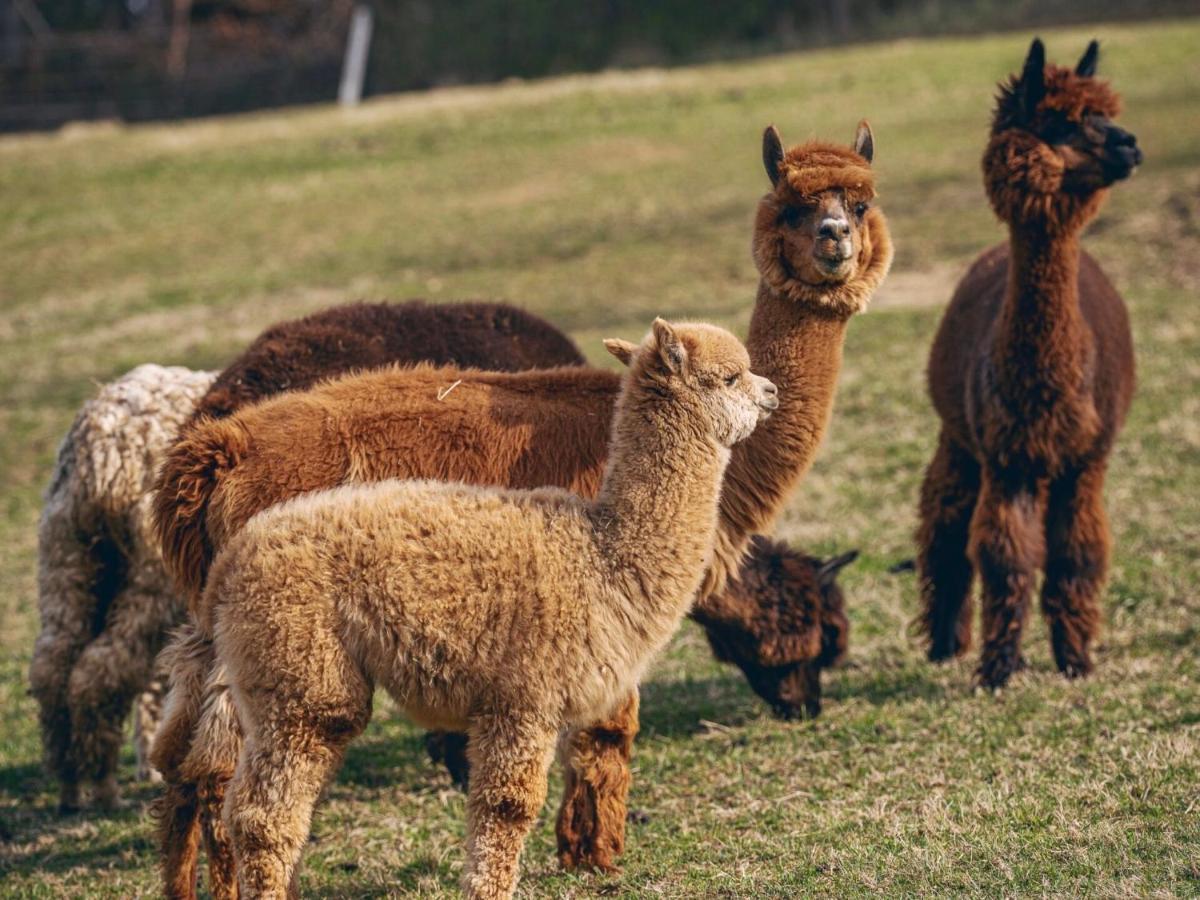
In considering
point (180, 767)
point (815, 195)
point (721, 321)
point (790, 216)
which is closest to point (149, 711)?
point (180, 767)

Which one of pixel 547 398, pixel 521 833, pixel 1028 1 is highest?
pixel 1028 1

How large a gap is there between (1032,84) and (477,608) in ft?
13.9

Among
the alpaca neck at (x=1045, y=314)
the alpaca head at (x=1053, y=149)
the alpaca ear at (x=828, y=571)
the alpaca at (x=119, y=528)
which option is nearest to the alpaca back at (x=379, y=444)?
the alpaca at (x=119, y=528)

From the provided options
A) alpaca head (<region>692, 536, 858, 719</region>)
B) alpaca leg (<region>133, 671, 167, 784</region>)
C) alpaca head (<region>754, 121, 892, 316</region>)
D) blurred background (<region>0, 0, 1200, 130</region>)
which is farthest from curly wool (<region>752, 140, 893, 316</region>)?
blurred background (<region>0, 0, 1200, 130</region>)

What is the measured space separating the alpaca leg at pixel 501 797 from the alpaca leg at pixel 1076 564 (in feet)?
12.2

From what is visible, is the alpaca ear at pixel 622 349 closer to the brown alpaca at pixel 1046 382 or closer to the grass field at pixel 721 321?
the grass field at pixel 721 321

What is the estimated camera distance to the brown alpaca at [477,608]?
4.57m

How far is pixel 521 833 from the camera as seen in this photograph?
4.67m

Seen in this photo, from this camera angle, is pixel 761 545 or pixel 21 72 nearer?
pixel 761 545

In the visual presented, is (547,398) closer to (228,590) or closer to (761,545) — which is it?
(228,590)

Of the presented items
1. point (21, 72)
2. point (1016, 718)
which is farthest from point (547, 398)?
point (21, 72)

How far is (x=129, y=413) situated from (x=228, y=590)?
2542 millimetres

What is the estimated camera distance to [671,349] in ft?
15.8

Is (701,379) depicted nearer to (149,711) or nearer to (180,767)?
(180,767)
